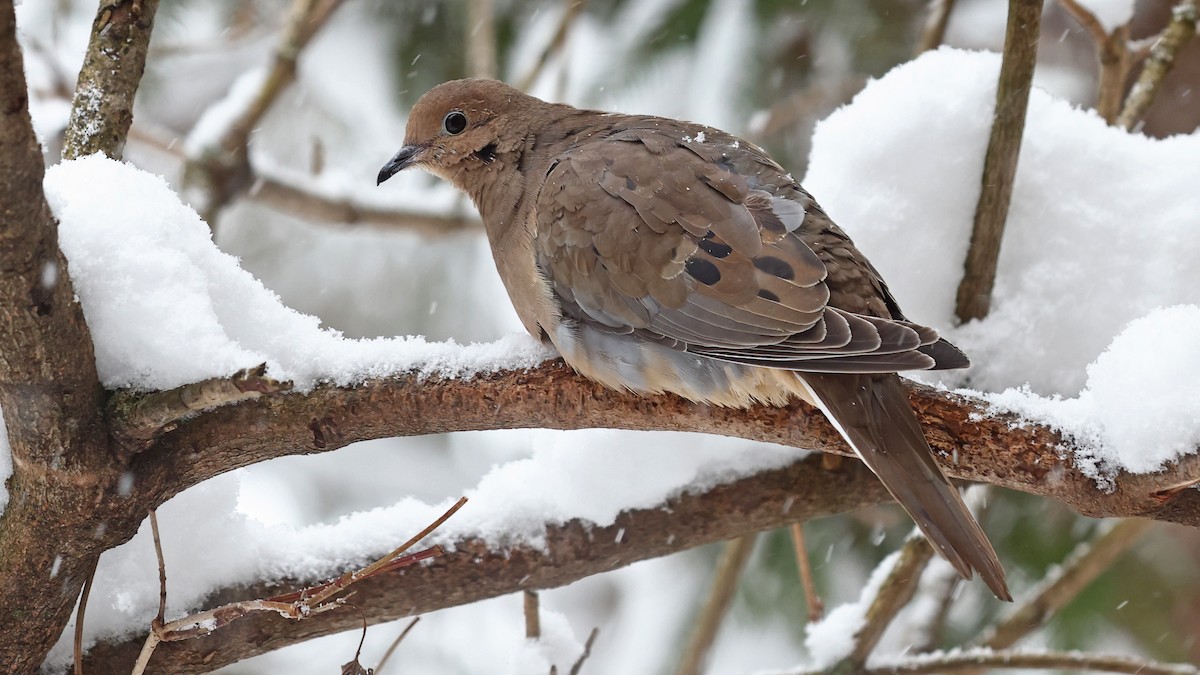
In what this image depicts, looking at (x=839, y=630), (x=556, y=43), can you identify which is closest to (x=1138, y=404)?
(x=839, y=630)

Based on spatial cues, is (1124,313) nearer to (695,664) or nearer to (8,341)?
(695,664)

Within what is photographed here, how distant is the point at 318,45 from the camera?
524 cm

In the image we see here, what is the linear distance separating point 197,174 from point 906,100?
97.2 inches

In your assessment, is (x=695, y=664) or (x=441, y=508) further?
(x=695, y=664)

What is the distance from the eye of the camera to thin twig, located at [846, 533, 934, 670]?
2.61m

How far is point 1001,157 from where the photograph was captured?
2.48 metres

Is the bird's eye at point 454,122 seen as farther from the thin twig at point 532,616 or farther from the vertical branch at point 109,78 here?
the thin twig at point 532,616

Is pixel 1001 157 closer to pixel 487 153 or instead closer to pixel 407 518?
pixel 487 153

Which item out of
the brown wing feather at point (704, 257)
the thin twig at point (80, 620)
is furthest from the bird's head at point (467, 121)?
the thin twig at point (80, 620)

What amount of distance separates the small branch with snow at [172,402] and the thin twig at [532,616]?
0.85 metres

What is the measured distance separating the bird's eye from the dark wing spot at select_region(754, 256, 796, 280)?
3.73 ft

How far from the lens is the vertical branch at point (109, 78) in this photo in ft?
7.33

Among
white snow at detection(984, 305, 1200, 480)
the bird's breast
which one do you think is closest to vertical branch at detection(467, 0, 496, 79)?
the bird's breast

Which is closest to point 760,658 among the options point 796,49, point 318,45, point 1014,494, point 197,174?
point 1014,494
